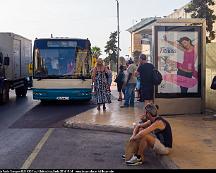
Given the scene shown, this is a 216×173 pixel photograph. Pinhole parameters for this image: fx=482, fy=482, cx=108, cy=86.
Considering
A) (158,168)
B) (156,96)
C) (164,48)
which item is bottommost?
(158,168)

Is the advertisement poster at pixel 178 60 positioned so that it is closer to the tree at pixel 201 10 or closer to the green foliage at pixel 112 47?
the tree at pixel 201 10

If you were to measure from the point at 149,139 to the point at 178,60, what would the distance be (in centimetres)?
641

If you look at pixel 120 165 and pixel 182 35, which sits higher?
pixel 182 35

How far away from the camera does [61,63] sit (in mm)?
19406

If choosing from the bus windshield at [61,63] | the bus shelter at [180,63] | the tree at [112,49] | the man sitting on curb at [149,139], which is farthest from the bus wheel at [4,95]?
the tree at [112,49]

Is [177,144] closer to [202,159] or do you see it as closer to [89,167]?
[202,159]

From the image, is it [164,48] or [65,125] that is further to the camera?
[164,48]

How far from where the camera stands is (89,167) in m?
8.00

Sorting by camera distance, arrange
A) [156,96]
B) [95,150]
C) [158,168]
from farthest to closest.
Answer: [156,96]
[95,150]
[158,168]

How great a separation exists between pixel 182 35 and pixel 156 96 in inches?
77.7

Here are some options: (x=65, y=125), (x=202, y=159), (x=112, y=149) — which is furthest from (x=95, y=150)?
(x=65, y=125)

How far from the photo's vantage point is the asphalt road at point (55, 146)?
8.29 m

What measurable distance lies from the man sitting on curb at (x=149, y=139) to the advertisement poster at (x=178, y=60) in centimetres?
565

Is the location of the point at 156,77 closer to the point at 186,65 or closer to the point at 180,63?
the point at 180,63
